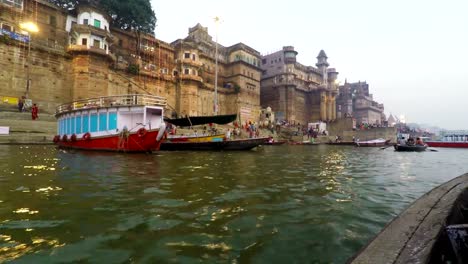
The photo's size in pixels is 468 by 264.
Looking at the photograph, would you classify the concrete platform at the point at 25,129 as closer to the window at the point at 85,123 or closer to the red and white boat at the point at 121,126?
the red and white boat at the point at 121,126

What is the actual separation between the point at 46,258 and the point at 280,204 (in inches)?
142

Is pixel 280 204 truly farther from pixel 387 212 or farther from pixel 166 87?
pixel 166 87

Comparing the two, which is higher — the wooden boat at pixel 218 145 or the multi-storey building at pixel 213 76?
the multi-storey building at pixel 213 76

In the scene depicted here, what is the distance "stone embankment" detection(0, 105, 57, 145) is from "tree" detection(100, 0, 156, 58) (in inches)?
831

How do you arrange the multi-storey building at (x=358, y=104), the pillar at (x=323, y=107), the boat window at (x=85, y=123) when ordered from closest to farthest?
1. the boat window at (x=85, y=123)
2. the pillar at (x=323, y=107)
3. the multi-storey building at (x=358, y=104)

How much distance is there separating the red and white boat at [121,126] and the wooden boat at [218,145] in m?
3.95

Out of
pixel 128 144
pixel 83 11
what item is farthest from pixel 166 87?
pixel 128 144

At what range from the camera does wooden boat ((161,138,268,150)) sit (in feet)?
67.0

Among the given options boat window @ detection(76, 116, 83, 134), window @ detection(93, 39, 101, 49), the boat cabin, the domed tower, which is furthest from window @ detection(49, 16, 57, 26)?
the domed tower

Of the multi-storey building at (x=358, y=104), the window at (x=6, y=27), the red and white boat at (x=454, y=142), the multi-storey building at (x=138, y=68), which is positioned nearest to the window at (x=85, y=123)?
the multi-storey building at (x=138, y=68)

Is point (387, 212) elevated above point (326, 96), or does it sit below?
below

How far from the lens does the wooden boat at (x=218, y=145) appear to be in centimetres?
2042

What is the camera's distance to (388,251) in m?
1.85

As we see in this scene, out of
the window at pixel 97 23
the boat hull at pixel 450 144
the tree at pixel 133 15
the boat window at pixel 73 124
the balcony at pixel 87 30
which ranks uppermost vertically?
the tree at pixel 133 15
